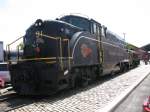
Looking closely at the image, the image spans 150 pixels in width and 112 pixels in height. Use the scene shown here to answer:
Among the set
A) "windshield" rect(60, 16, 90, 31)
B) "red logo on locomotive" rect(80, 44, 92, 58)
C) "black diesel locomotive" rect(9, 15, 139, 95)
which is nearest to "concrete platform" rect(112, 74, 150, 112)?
"black diesel locomotive" rect(9, 15, 139, 95)

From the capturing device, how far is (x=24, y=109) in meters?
8.17

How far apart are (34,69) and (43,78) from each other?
49 cm

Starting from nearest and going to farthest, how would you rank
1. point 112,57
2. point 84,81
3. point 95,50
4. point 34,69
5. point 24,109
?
point 24,109 → point 34,69 → point 84,81 → point 95,50 → point 112,57

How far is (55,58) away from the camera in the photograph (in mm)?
10367

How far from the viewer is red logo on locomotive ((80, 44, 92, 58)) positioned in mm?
12398

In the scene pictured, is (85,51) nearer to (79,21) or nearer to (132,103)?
(79,21)

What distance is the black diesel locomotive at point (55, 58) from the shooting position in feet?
33.9

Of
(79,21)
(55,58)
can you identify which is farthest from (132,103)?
(79,21)

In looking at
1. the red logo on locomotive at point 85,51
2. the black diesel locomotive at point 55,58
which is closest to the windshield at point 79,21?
the black diesel locomotive at point 55,58

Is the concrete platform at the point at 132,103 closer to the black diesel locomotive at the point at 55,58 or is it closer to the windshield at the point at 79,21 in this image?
the black diesel locomotive at the point at 55,58

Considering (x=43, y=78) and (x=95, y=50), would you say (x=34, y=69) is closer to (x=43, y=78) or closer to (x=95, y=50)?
(x=43, y=78)

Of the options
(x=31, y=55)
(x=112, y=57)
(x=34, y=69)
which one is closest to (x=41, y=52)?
(x=31, y=55)

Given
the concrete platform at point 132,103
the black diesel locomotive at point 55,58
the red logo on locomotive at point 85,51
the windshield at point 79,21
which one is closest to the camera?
the concrete platform at point 132,103

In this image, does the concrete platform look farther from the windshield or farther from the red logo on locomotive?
the windshield
